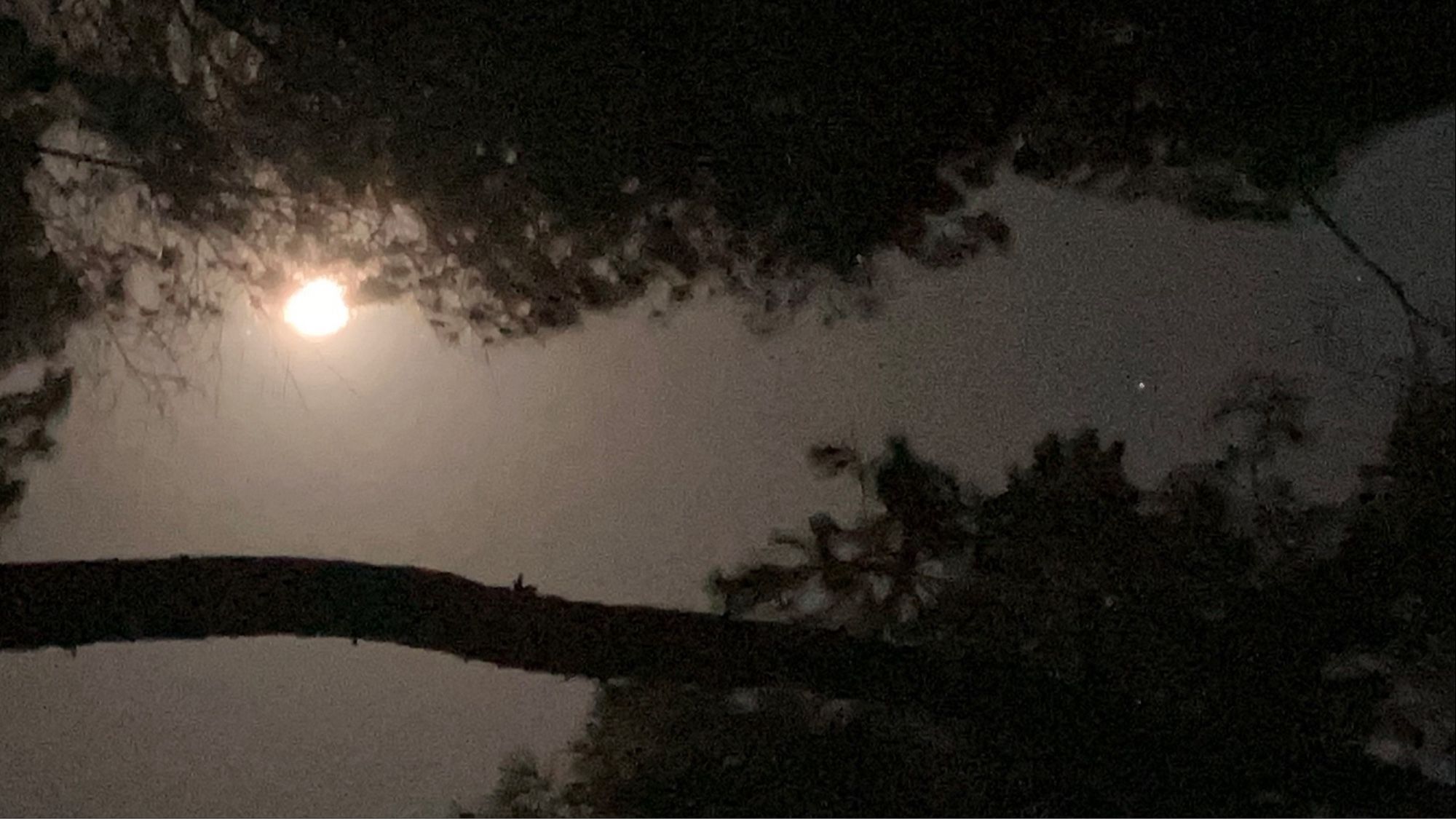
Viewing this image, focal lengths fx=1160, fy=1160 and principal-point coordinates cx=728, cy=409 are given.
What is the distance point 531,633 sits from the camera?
149 centimetres

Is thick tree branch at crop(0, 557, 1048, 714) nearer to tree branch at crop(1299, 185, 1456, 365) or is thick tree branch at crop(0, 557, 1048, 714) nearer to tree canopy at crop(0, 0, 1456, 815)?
tree canopy at crop(0, 0, 1456, 815)

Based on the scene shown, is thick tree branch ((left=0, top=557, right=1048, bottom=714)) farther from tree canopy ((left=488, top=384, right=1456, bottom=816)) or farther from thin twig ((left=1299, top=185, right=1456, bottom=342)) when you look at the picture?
thin twig ((left=1299, top=185, right=1456, bottom=342))

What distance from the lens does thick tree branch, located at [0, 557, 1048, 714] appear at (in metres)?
Result: 1.46

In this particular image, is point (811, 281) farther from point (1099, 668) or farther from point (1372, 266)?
point (1372, 266)

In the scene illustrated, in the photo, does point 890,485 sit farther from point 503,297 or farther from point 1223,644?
point 503,297

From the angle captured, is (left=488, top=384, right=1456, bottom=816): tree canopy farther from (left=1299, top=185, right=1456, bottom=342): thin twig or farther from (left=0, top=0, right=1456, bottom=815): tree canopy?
(left=1299, top=185, right=1456, bottom=342): thin twig

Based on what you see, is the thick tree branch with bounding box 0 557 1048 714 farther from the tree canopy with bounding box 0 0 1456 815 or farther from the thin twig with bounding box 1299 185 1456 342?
the thin twig with bounding box 1299 185 1456 342

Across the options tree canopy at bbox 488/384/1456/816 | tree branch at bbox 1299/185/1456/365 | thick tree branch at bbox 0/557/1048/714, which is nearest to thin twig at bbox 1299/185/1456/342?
tree branch at bbox 1299/185/1456/365

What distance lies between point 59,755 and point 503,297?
3.08 ft

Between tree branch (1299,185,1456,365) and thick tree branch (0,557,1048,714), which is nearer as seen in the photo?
thick tree branch (0,557,1048,714)

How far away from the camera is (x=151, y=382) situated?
1.72m

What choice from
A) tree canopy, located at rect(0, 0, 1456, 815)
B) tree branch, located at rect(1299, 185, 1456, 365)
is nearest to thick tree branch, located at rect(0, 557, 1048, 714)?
tree canopy, located at rect(0, 0, 1456, 815)

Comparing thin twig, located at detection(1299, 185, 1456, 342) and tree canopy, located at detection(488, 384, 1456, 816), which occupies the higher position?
thin twig, located at detection(1299, 185, 1456, 342)

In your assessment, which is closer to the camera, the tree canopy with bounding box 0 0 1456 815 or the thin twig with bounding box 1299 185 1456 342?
the tree canopy with bounding box 0 0 1456 815
